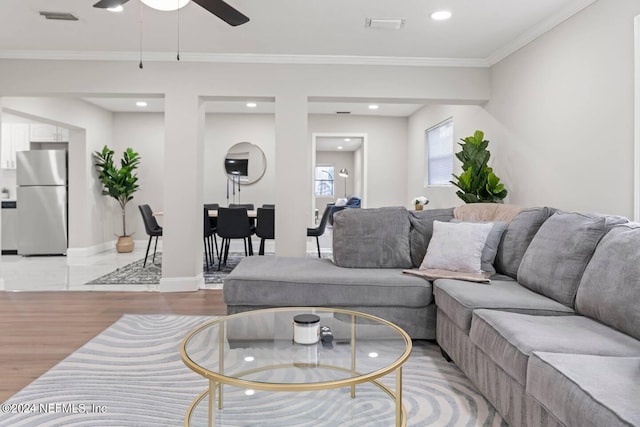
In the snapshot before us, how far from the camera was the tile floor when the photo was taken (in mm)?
4645

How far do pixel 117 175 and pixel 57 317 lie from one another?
3938mm

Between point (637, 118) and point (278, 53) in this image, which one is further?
point (278, 53)

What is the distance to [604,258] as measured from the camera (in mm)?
2020

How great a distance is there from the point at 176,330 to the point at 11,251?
5.63 m

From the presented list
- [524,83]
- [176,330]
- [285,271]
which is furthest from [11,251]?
[524,83]

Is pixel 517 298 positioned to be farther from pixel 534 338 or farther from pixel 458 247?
pixel 458 247

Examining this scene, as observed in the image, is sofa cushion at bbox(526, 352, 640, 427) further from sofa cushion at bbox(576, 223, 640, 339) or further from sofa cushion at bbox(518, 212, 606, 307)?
sofa cushion at bbox(518, 212, 606, 307)

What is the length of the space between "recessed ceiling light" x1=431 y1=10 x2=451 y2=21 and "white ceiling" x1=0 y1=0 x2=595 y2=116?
0.19ft

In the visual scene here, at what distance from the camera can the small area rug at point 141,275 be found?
16.2ft

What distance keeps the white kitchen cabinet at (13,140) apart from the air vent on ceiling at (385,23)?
21.6 feet

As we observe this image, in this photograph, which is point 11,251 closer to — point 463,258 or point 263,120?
point 263,120

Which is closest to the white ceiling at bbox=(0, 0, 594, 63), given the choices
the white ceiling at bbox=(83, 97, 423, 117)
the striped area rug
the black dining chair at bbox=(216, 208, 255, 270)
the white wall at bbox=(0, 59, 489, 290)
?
the white wall at bbox=(0, 59, 489, 290)

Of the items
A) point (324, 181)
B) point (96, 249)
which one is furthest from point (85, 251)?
point (324, 181)

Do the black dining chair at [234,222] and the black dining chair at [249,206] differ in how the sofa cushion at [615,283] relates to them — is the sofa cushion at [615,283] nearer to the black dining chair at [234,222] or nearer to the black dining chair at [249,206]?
the black dining chair at [234,222]
